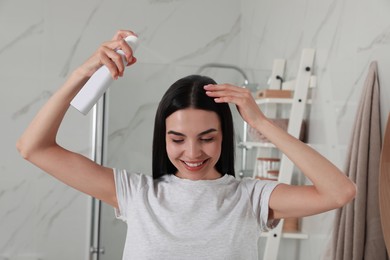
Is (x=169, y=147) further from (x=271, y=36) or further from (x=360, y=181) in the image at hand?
(x=271, y=36)

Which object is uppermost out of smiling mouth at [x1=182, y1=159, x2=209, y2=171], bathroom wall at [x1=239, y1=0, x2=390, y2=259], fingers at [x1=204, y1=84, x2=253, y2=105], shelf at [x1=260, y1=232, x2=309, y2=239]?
bathroom wall at [x1=239, y1=0, x2=390, y2=259]

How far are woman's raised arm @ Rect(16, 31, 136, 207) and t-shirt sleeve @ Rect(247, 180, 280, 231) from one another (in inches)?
10.2

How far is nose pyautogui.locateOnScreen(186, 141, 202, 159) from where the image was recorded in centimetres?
102

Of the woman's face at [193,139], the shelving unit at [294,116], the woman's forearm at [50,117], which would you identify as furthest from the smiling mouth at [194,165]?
the shelving unit at [294,116]

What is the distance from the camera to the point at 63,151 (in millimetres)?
1080

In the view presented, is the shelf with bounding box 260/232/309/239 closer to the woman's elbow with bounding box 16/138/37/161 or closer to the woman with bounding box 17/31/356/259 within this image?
the woman with bounding box 17/31/356/259

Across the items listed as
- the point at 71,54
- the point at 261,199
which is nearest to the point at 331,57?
the point at 261,199

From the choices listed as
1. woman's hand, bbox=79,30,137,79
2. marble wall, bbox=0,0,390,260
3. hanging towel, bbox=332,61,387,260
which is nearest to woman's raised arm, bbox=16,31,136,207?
woman's hand, bbox=79,30,137,79

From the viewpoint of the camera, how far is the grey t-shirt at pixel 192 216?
102 centimetres

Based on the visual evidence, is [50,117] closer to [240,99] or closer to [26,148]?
[26,148]

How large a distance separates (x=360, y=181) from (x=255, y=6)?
5.41 ft

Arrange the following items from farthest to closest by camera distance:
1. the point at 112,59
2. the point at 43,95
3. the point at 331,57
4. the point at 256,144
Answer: the point at 43,95 < the point at 256,144 < the point at 331,57 < the point at 112,59

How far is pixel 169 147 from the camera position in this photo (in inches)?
41.6

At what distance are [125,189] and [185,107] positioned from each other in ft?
0.64
